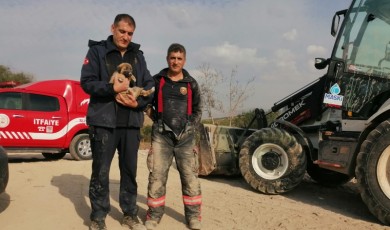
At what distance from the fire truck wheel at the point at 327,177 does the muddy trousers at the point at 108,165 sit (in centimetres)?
412

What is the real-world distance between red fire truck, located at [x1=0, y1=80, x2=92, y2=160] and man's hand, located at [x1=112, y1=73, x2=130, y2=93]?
614cm

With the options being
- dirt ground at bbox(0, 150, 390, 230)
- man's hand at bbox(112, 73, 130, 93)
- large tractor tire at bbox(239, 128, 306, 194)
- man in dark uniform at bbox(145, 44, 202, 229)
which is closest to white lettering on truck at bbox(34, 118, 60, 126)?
dirt ground at bbox(0, 150, 390, 230)

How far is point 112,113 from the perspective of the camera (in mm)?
4012

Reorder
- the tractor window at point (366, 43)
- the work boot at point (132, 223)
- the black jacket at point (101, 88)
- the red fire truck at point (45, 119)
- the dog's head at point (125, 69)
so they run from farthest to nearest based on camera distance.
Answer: the red fire truck at point (45, 119), the tractor window at point (366, 43), the work boot at point (132, 223), the dog's head at point (125, 69), the black jacket at point (101, 88)

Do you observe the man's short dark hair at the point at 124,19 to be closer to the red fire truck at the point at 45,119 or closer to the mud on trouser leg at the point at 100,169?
the mud on trouser leg at the point at 100,169

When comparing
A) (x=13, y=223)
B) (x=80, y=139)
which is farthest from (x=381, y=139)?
(x=80, y=139)

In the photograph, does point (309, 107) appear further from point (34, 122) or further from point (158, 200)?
point (34, 122)

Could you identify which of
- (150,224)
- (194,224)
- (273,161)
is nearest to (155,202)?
(150,224)

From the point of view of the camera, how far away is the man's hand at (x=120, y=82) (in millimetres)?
3879

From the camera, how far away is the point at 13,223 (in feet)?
14.0

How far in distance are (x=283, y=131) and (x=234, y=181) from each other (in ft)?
5.47

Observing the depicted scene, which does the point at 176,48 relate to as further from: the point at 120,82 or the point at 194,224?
the point at 194,224

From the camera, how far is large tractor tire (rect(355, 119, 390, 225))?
483 centimetres

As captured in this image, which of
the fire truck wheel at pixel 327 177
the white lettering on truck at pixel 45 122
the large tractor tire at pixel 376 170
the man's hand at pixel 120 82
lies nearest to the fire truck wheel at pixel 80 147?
the white lettering on truck at pixel 45 122
